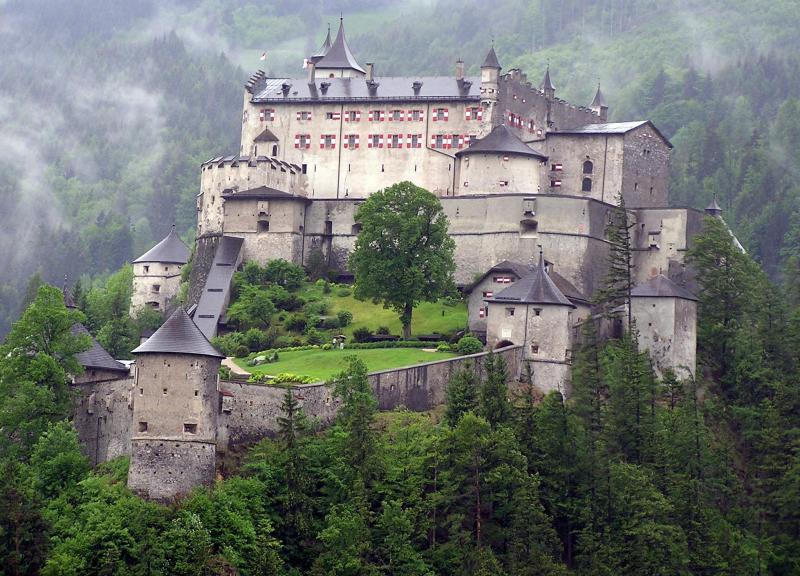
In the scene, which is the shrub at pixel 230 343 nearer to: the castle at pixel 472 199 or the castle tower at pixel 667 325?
the castle at pixel 472 199

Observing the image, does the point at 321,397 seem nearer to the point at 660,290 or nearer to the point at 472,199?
the point at 660,290

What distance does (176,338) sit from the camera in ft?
227

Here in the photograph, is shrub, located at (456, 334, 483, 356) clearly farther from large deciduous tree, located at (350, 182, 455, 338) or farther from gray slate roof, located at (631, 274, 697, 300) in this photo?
gray slate roof, located at (631, 274, 697, 300)

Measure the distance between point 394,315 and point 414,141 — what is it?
14.0 metres

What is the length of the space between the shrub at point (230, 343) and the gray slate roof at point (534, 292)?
43.4 feet

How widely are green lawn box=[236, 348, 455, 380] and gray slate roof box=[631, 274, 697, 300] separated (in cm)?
978

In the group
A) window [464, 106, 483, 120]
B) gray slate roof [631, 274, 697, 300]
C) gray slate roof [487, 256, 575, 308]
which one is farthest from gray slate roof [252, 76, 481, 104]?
gray slate roof [487, 256, 575, 308]

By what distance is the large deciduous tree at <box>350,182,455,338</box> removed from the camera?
89438 mm

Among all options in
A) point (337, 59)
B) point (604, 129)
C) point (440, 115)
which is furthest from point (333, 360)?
point (337, 59)

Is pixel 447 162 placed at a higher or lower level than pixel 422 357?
higher

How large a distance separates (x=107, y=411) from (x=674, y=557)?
23.6 metres

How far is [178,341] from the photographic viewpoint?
69.0m

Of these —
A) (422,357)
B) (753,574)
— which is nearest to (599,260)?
(422,357)

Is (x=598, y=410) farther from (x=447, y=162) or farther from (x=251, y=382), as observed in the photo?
(x=447, y=162)
